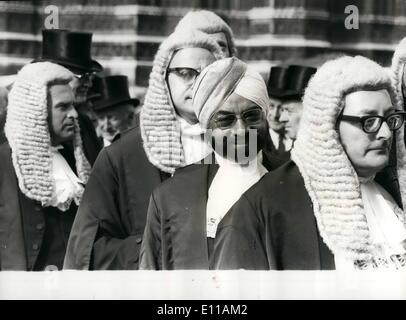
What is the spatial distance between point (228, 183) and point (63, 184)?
3.50ft

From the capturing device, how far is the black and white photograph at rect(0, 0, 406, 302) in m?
7.00

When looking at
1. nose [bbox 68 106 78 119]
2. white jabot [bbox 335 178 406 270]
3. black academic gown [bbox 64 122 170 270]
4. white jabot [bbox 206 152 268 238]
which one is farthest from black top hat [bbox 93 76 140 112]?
white jabot [bbox 335 178 406 270]

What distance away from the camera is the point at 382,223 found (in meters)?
7.16

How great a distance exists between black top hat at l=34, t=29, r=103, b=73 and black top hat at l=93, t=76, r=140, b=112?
0.29 feet

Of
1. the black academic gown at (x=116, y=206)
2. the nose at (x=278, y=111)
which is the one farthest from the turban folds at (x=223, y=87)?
the black academic gown at (x=116, y=206)

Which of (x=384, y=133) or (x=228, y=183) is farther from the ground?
(x=384, y=133)

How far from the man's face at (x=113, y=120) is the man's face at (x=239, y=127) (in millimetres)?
565

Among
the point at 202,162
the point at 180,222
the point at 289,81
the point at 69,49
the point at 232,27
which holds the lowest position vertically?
the point at 180,222

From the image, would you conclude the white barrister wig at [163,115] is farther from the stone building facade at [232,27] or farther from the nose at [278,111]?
the nose at [278,111]

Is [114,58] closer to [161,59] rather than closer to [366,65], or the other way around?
[161,59]

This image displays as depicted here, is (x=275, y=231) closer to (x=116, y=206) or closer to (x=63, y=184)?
(x=116, y=206)

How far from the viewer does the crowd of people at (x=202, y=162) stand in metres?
6.98

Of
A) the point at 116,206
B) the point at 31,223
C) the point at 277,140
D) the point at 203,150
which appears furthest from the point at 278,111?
the point at 31,223

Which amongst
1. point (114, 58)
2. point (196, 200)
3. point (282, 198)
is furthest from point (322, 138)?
point (114, 58)
